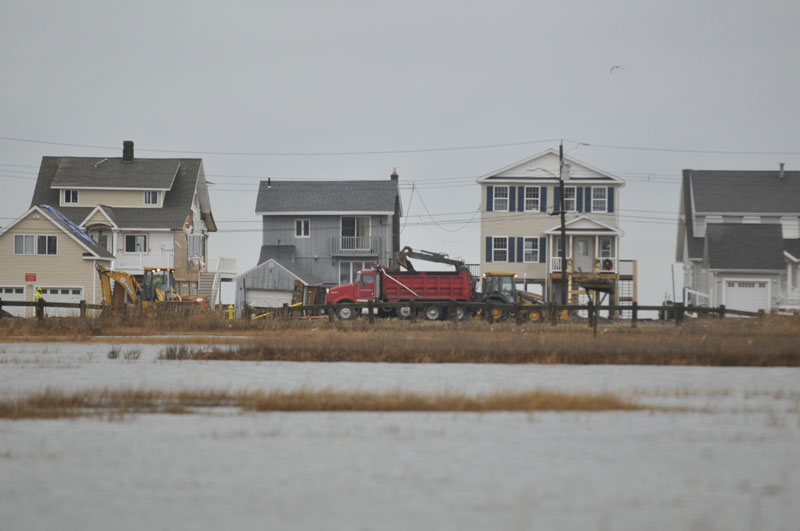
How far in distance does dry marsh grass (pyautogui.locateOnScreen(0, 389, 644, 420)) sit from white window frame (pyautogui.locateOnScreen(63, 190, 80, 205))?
192 feet

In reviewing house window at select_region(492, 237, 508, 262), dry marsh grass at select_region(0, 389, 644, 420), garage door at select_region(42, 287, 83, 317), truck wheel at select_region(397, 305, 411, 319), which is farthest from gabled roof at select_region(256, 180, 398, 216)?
dry marsh grass at select_region(0, 389, 644, 420)

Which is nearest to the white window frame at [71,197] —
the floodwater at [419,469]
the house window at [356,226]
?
the house window at [356,226]

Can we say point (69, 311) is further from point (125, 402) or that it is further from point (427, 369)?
point (125, 402)

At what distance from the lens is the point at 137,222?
7256 cm

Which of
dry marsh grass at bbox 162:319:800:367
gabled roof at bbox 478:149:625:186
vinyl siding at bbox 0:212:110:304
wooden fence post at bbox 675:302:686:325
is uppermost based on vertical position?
gabled roof at bbox 478:149:625:186

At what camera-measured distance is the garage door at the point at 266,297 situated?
224 ft

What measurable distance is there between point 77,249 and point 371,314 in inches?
1135

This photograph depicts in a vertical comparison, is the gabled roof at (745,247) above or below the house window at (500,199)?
below

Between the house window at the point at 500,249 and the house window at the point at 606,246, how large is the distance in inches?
214

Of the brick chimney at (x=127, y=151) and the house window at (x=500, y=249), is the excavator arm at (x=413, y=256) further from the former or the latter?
the brick chimney at (x=127, y=151)

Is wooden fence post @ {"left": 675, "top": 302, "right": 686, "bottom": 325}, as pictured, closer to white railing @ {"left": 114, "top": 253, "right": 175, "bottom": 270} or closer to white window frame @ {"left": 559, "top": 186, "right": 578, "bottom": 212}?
white window frame @ {"left": 559, "top": 186, "right": 578, "bottom": 212}

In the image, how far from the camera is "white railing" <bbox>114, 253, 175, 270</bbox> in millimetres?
71500

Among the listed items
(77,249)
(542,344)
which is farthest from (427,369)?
(77,249)

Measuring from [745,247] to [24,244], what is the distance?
3857cm
